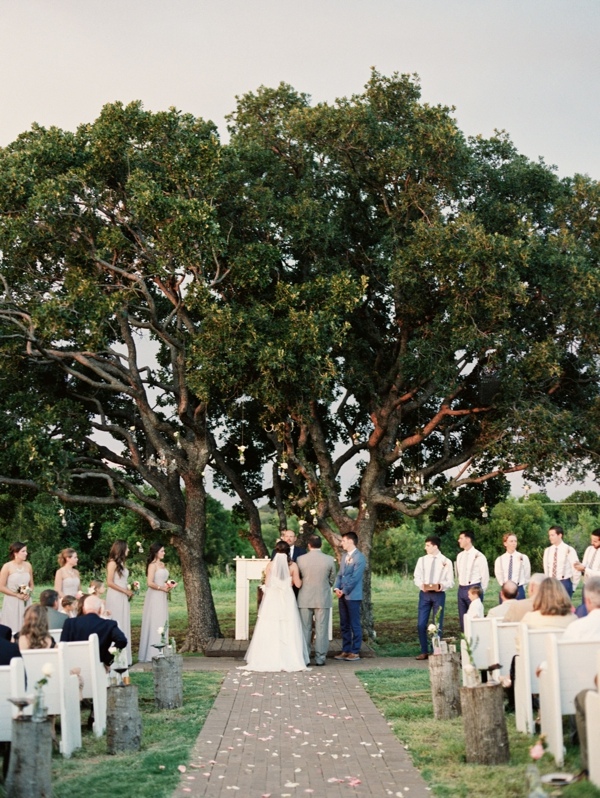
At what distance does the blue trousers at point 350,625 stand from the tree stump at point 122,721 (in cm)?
754

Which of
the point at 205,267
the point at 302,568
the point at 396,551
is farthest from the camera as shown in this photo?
the point at 396,551

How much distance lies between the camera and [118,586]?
16250mm

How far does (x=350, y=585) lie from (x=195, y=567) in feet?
16.4

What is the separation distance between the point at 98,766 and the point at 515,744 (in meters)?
3.59

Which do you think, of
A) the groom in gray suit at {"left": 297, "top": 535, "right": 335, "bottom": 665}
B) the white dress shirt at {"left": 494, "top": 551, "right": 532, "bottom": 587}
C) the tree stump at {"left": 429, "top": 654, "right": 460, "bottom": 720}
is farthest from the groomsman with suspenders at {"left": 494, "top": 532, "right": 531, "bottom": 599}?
the tree stump at {"left": 429, "top": 654, "right": 460, "bottom": 720}

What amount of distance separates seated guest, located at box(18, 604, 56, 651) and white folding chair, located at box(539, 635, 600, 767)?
170 inches

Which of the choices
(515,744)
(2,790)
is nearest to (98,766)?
(2,790)

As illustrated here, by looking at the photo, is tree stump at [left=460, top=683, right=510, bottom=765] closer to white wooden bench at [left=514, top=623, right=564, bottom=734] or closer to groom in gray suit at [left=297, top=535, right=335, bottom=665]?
white wooden bench at [left=514, top=623, right=564, bottom=734]

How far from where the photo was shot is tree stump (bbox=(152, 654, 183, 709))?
1197 cm

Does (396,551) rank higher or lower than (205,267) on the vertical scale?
lower

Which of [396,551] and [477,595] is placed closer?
[477,595]

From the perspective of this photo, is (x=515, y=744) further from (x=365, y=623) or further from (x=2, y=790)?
(x=365, y=623)

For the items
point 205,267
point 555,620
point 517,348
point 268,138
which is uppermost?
point 268,138

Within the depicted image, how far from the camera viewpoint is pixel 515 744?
9.21 m
